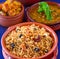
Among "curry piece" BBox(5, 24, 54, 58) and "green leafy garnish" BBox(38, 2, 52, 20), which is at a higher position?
"curry piece" BBox(5, 24, 54, 58)

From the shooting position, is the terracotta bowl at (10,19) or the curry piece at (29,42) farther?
the terracotta bowl at (10,19)

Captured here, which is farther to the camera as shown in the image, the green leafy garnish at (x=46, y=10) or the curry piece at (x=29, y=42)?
the green leafy garnish at (x=46, y=10)

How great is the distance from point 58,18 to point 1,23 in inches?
14.7

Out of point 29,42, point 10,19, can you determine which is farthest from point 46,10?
point 29,42

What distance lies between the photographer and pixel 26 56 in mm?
986

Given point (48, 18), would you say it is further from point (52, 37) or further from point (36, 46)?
point (36, 46)

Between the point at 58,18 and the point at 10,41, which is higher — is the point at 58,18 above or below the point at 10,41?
below

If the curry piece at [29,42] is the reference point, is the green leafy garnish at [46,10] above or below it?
below

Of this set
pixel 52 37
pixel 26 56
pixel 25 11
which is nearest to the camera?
pixel 26 56

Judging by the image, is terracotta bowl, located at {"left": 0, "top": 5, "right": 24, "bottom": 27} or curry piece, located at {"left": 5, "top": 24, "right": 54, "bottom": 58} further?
terracotta bowl, located at {"left": 0, "top": 5, "right": 24, "bottom": 27}

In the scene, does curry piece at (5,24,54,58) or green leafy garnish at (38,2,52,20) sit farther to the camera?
green leafy garnish at (38,2,52,20)

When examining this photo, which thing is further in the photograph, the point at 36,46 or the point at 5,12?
the point at 5,12

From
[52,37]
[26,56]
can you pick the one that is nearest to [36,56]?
[26,56]

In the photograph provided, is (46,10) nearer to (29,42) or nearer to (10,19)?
(10,19)
